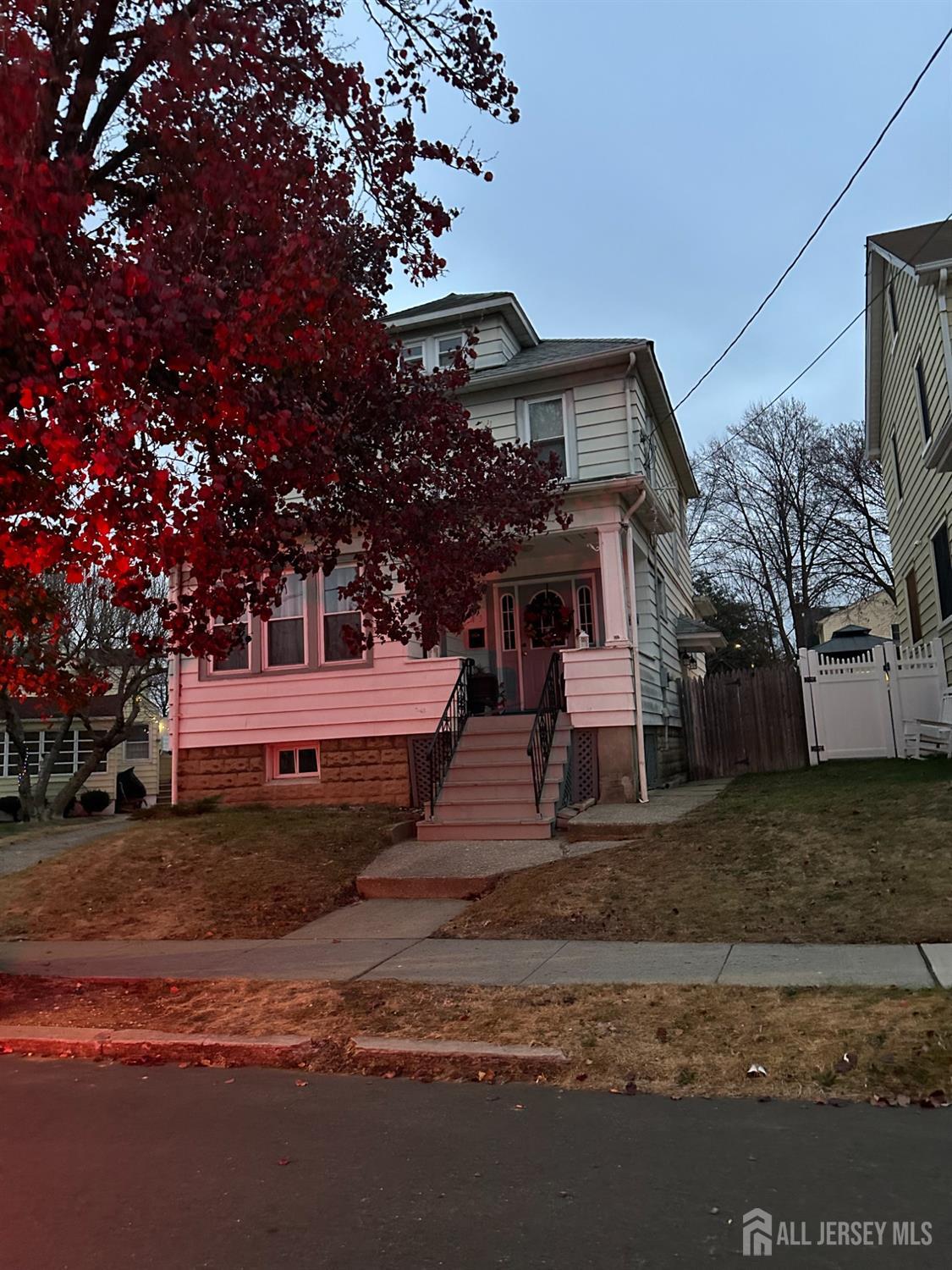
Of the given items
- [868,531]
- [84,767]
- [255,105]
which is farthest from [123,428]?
[868,531]

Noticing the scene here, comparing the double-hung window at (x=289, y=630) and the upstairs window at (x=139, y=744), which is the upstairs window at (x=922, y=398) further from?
the upstairs window at (x=139, y=744)

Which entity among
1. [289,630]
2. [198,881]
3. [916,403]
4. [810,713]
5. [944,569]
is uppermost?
[916,403]

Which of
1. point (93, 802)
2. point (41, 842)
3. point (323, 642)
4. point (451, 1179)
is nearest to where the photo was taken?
point (451, 1179)

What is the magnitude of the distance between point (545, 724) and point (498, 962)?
6.21m

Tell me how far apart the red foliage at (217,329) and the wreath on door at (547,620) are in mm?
6441

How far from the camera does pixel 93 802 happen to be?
30.6 meters

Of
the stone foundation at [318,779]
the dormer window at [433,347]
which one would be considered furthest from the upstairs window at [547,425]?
the stone foundation at [318,779]

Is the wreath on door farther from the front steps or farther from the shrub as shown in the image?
the shrub

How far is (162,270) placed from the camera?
19.7ft

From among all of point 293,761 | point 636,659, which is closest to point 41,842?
point 293,761

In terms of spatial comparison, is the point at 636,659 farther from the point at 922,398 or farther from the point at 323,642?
the point at 922,398

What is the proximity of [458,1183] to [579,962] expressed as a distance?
3228 millimetres

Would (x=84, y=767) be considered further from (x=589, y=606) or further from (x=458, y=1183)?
(x=458, y=1183)

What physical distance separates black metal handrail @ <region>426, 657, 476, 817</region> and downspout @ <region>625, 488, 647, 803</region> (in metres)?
2.49
